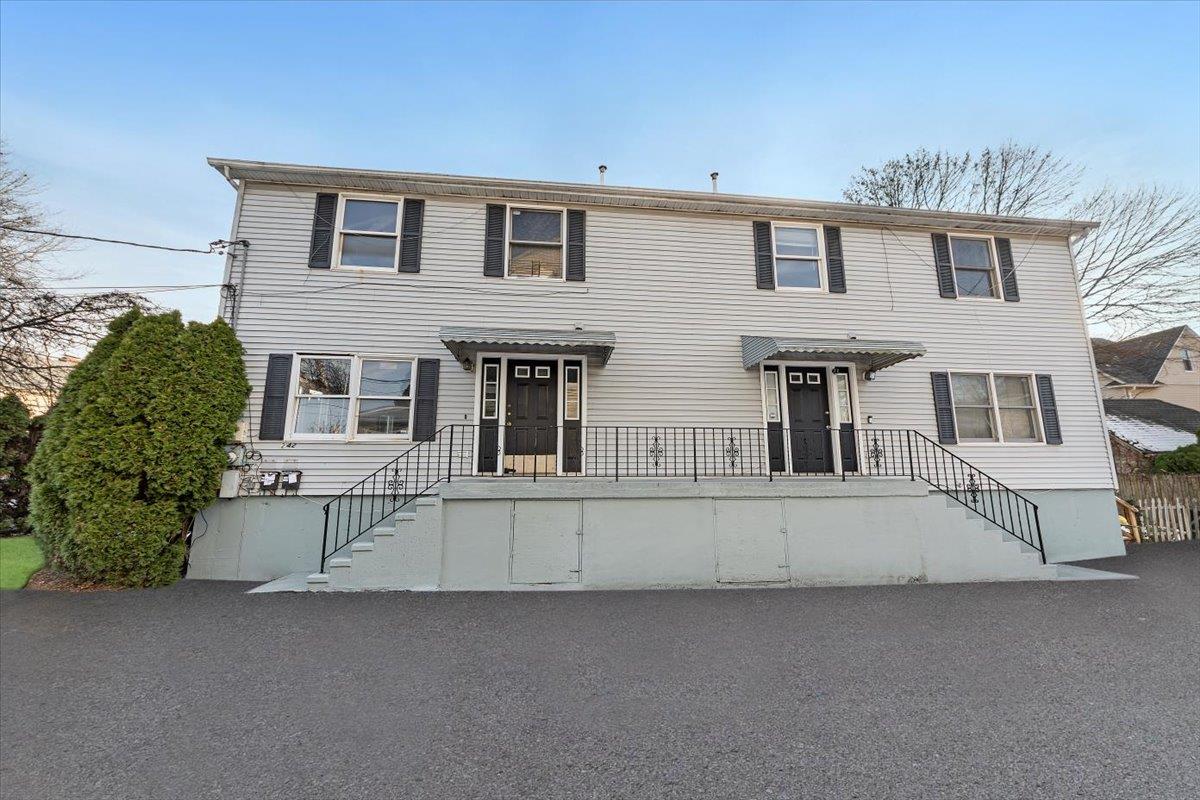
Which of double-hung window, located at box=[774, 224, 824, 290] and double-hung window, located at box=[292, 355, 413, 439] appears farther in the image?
double-hung window, located at box=[774, 224, 824, 290]

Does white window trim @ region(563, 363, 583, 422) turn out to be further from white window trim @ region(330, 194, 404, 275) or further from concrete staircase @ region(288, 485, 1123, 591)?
white window trim @ region(330, 194, 404, 275)

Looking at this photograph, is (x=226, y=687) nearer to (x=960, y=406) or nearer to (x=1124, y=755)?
(x=1124, y=755)

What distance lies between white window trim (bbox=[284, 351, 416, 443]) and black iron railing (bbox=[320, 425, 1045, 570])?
538 mm

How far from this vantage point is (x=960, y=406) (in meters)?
8.68

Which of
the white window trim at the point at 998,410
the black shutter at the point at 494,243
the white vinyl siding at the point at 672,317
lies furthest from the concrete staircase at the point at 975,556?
the black shutter at the point at 494,243

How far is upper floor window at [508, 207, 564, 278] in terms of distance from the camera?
27.4ft

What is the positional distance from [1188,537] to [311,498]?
16.5 meters

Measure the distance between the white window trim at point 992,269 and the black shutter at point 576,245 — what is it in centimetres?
719

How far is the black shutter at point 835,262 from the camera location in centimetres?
880

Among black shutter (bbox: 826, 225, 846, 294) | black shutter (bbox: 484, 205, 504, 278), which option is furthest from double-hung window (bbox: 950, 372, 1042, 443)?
black shutter (bbox: 484, 205, 504, 278)

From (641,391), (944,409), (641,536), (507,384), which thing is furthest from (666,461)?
(944,409)

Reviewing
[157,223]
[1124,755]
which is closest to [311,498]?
[157,223]

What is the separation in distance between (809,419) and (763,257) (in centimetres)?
313

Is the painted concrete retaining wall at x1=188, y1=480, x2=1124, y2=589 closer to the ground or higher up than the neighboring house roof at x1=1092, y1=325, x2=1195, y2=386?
closer to the ground
